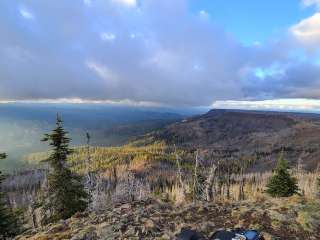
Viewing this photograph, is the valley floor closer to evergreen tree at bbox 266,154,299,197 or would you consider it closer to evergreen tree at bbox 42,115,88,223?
evergreen tree at bbox 42,115,88,223

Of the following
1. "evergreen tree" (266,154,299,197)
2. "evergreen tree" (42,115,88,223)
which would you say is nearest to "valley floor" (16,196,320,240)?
"evergreen tree" (42,115,88,223)

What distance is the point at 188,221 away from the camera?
43.9 ft

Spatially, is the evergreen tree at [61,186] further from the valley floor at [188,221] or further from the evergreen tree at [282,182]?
the evergreen tree at [282,182]

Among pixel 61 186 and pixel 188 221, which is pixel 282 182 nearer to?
pixel 61 186

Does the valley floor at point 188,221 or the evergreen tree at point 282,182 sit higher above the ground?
the valley floor at point 188,221

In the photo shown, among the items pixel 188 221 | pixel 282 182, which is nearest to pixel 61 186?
pixel 188 221

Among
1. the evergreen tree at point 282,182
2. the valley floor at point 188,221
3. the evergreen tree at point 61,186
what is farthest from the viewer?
the evergreen tree at point 282,182

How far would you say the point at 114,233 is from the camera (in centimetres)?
1218

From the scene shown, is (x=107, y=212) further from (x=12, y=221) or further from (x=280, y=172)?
(x=280, y=172)

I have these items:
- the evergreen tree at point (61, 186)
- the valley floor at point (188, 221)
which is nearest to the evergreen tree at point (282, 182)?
the evergreen tree at point (61, 186)

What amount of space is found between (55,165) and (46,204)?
4.01 metres

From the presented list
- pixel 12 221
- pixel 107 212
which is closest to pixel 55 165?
pixel 12 221

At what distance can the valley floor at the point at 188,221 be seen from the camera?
12.2 metres

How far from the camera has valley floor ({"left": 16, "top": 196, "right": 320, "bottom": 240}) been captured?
12.2 metres
